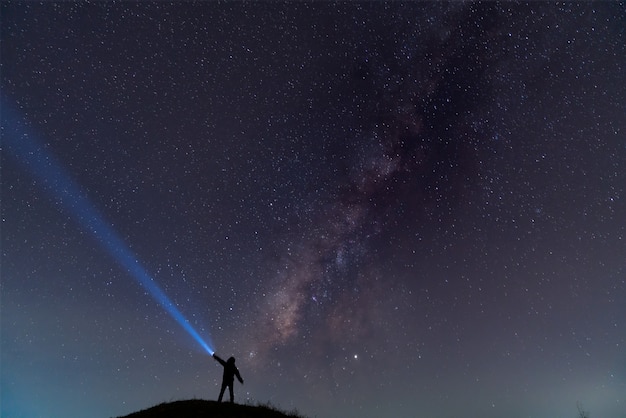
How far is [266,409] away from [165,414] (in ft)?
12.8

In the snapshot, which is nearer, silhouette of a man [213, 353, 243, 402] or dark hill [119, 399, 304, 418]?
dark hill [119, 399, 304, 418]

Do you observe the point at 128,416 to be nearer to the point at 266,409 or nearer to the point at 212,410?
the point at 212,410

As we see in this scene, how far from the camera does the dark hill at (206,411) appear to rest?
17342mm

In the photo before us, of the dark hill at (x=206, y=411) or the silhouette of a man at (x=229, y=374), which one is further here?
the silhouette of a man at (x=229, y=374)

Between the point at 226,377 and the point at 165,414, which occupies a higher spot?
the point at 226,377

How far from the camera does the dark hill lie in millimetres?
17342

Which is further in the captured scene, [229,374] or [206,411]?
[229,374]

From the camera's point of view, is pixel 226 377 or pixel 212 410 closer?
pixel 212 410

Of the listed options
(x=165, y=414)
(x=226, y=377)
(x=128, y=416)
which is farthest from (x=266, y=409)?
(x=128, y=416)

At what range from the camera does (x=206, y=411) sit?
1756 centimetres

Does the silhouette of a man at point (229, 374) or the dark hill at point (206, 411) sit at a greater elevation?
the silhouette of a man at point (229, 374)

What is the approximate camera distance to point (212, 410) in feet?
58.1

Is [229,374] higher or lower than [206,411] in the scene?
higher

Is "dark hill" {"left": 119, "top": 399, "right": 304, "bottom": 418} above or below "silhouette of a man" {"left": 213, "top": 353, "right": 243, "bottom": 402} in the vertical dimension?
below
